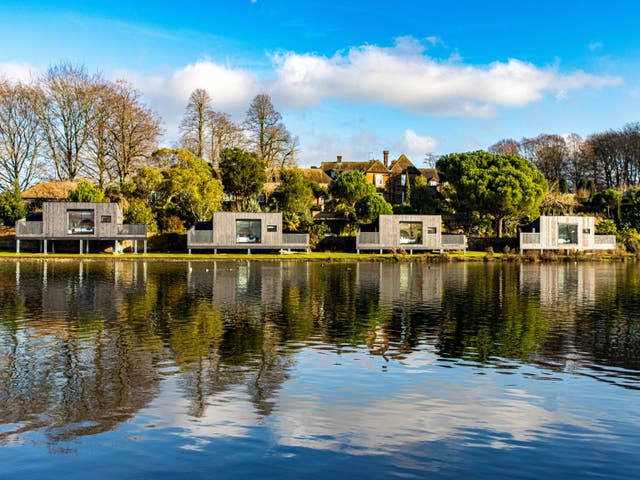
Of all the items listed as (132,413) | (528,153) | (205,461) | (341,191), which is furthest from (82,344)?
(528,153)

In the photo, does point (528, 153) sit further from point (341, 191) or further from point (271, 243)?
point (271, 243)

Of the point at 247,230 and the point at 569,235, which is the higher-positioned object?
the point at 247,230

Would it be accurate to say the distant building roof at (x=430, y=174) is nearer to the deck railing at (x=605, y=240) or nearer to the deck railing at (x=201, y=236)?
the deck railing at (x=605, y=240)

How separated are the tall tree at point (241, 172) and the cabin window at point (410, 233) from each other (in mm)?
17009

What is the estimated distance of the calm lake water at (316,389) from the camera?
306 inches

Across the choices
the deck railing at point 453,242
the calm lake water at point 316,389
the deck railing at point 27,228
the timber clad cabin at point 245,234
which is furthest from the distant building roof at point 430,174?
the calm lake water at point 316,389

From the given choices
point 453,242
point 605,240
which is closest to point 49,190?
point 453,242

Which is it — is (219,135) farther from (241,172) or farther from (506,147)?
(506,147)

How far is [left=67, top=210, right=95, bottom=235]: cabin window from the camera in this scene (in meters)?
52.9

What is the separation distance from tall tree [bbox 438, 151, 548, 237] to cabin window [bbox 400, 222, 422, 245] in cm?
736

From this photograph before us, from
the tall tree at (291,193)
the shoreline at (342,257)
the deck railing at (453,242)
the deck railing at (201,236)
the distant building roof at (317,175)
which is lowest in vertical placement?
the shoreline at (342,257)

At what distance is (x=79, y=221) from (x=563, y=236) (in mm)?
46528

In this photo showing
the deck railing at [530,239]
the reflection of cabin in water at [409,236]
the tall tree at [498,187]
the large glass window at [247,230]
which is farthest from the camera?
the tall tree at [498,187]

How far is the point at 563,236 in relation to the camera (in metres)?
60.4
